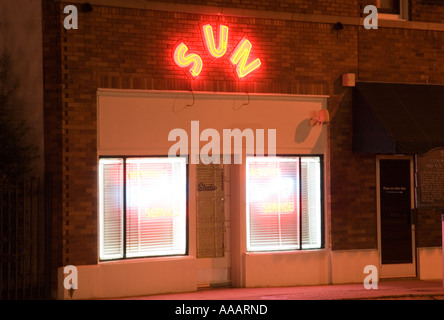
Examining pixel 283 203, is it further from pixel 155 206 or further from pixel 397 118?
pixel 397 118

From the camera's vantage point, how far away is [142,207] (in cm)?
1181

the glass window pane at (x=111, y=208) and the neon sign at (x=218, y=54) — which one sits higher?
the neon sign at (x=218, y=54)

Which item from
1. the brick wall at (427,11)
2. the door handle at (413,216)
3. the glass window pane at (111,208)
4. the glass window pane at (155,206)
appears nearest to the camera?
the glass window pane at (111,208)

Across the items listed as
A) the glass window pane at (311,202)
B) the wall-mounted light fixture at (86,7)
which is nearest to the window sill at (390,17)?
the glass window pane at (311,202)

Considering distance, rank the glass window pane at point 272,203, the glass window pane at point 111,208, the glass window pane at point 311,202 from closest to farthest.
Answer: the glass window pane at point 111,208
the glass window pane at point 272,203
the glass window pane at point 311,202

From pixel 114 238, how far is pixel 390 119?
5.47 meters

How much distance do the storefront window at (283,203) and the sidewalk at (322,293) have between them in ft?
3.02

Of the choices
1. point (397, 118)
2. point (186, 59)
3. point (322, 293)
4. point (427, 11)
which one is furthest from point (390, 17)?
point (322, 293)

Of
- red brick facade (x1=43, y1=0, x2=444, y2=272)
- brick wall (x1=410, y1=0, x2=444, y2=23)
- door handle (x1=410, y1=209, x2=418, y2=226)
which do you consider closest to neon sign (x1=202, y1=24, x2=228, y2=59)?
red brick facade (x1=43, y1=0, x2=444, y2=272)

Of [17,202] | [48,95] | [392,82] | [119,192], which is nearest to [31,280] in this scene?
[17,202]

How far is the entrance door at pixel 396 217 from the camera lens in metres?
13.5

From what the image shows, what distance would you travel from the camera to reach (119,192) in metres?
11.6

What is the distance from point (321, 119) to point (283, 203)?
1742 mm

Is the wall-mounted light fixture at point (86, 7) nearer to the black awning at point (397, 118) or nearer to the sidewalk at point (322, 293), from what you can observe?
the sidewalk at point (322, 293)
